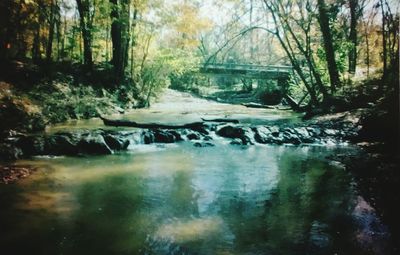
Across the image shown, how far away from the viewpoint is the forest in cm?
507

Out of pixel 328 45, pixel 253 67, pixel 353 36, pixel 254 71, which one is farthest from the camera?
pixel 253 67

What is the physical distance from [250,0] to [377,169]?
10.8 metres

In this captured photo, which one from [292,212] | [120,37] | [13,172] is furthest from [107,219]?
[120,37]

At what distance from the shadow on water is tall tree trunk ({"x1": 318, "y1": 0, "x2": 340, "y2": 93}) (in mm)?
9721

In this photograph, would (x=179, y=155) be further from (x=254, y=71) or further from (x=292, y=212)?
(x=254, y=71)

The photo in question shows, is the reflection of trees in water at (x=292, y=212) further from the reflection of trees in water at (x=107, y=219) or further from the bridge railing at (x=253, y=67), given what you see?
the bridge railing at (x=253, y=67)

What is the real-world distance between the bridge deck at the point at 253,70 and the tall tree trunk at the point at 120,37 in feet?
26.3

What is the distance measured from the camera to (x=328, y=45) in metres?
17.8

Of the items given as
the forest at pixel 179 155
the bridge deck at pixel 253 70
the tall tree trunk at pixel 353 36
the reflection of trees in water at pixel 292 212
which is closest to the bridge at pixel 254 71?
the bridge deck at pixel 253 70

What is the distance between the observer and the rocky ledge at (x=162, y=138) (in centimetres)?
993

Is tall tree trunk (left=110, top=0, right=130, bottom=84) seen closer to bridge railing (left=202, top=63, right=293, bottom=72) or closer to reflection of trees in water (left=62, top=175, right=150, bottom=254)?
bridge railing (left=202, top=63, right=293, bottom=72)

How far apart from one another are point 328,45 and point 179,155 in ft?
34.6

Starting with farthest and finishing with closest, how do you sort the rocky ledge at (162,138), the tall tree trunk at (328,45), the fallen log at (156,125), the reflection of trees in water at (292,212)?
the tall tree trunk at (328,45) → the fallen log at (156,125) → the rocky ledge at (162,138) → the reflection of trees in water at (292,212)

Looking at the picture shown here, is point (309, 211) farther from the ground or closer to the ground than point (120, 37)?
closer to the ground
